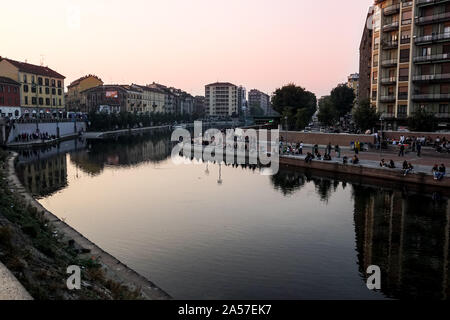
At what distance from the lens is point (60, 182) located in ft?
117

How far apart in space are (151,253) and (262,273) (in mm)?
5108

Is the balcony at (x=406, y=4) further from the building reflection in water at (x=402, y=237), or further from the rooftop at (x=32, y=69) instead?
the rooftop at (x=32, y=69)

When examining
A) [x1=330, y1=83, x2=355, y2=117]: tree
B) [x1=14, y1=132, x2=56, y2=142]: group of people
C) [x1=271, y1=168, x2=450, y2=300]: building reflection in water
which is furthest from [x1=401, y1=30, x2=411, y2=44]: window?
[x1=14, y1=132, x2=56, y2=142]: group of people

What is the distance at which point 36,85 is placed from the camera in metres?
87.2

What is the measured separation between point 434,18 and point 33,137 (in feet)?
206

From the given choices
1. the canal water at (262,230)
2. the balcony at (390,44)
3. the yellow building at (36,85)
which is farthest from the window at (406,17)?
the yellow building at (36,85)

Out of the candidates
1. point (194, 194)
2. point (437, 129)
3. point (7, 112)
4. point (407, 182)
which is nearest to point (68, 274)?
point (194, 194)

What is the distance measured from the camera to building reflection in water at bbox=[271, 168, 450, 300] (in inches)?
561

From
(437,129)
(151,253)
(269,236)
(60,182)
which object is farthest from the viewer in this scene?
(437,129)

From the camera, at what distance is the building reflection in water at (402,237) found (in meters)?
14.3

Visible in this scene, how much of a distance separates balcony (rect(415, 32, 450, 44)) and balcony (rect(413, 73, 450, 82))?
4.35 meters
